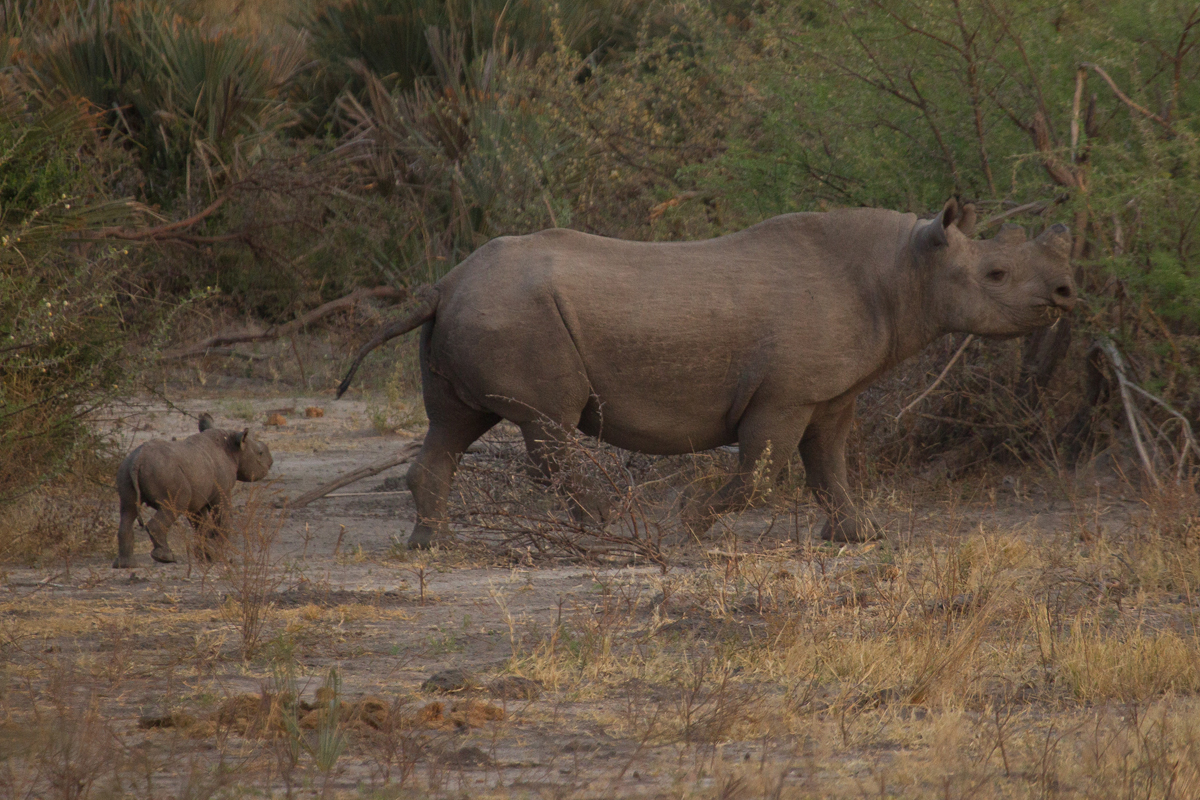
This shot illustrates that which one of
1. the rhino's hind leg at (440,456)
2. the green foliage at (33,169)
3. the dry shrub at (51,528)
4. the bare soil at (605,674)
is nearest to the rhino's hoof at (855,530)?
the bare soil at (605,674)

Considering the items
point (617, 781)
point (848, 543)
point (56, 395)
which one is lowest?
point (848, 543)

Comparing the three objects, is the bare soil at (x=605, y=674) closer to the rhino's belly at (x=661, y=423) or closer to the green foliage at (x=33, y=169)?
the rhino's belly at (x=661, y=423)

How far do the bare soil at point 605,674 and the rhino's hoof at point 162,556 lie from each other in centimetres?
7

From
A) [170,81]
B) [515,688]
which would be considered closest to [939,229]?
[515,688]

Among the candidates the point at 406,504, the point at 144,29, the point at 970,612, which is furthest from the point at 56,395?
the point at 144,29

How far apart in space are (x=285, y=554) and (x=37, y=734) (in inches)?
138

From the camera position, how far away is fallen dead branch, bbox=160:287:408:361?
12977 millimetres

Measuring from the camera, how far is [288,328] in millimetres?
13656

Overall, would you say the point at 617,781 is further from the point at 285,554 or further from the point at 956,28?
the point at 956,28

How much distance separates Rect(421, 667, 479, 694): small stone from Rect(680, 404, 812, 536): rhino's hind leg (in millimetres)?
2646

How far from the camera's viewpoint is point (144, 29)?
1360cm

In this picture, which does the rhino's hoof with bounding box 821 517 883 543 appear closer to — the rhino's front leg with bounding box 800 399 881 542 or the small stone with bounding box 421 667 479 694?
→ the rhino's front leg with bounding box 800 399 881 542

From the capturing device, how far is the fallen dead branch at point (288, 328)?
13.0m

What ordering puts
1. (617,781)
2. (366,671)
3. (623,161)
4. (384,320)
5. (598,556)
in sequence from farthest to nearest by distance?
(384,320) → (623,161) → (598,556) → (366,671) → (617,781)
